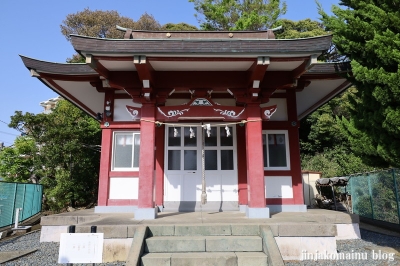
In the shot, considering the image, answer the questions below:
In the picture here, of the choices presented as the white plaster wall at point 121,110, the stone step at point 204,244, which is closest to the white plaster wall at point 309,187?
the white plaster wall at point 121,110

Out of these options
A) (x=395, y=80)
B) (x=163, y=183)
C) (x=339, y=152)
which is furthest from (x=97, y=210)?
(x=339, y=152)

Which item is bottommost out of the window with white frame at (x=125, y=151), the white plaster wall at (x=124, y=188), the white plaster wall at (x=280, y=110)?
the white plaster wall at (x=124, y=188)

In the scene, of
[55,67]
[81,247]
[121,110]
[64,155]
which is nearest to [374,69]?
[81,247]

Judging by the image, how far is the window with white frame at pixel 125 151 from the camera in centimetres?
754

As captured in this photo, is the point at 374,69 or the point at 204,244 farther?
the point at 204,244

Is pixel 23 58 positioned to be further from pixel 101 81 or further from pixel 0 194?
pixel 0 194

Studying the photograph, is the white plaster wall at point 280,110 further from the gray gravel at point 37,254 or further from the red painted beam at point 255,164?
the gray gravel at point 37,254

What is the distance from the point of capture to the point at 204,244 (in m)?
4.57

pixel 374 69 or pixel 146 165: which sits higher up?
pixel 374 69

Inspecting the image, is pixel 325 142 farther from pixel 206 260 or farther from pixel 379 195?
pixel 206 260

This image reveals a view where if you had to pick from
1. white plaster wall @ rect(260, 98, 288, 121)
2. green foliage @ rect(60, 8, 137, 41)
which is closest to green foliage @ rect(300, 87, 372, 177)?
white plaster wall @ rect(260, 98, 288, 121)

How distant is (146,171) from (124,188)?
175cm

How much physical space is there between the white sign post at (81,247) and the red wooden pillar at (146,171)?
243 centimetres

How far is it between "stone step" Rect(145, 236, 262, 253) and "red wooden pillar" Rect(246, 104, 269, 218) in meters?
1.32
